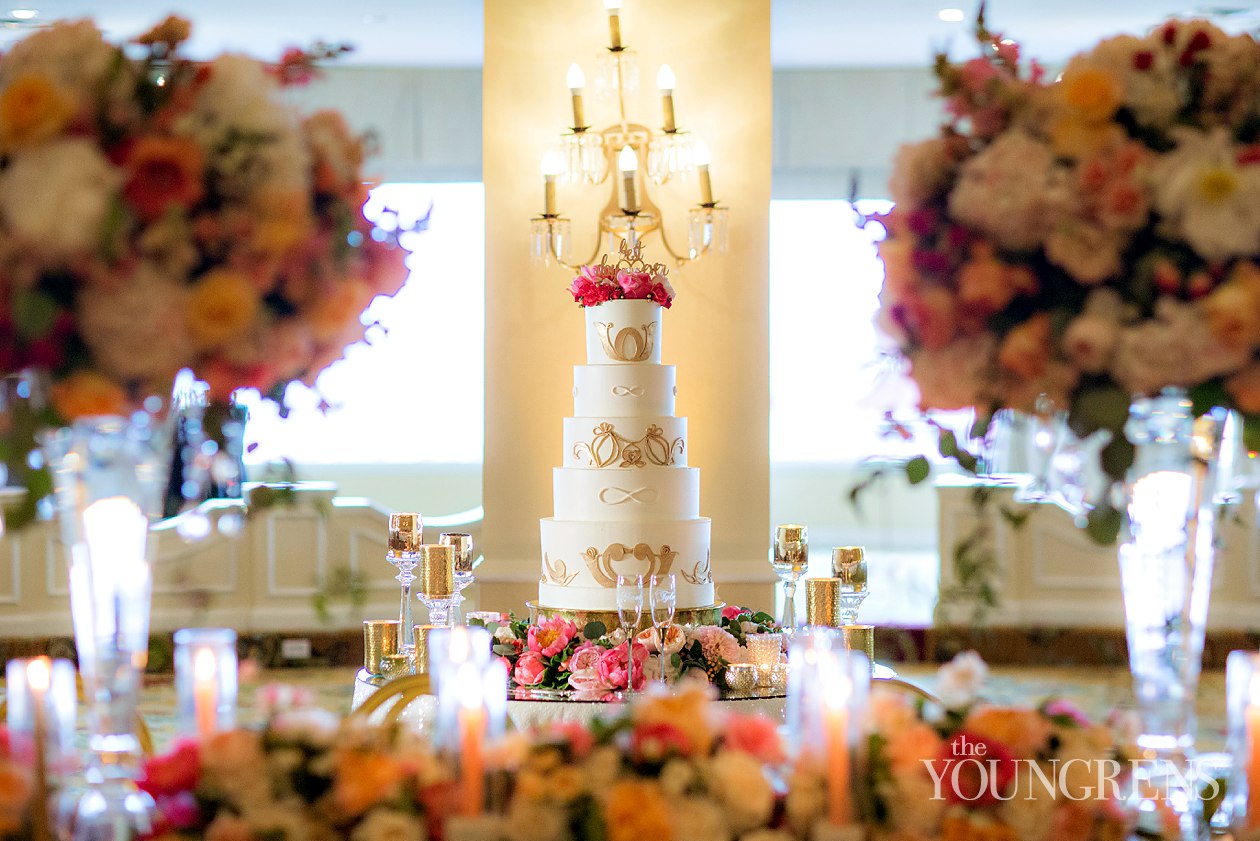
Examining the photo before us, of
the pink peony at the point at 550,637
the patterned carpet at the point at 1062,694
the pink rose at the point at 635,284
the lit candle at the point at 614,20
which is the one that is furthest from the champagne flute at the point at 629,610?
the lit candle at the point at 614,20

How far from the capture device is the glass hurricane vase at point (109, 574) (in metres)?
1.45

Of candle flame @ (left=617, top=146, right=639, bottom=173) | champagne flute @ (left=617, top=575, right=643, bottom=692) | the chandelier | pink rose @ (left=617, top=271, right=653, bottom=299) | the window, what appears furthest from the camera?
the window

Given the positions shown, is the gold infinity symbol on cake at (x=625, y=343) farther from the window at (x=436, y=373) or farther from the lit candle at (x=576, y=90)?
the window at (x=436, y=373)

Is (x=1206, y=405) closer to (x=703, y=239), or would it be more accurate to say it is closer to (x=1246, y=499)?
(x=1246, y=499)

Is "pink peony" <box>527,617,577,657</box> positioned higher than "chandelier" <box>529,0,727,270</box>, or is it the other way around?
"chandelier" <box>529,0,727,270</box>

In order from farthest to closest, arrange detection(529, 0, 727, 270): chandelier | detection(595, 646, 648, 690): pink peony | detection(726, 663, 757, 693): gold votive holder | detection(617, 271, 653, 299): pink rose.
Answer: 1. detection(529, 0, 727, 270): chandelier
2. detection(617, 271, 653, 299): pink rose
3. detection(726, 663, 757, 693): gold votive holder
4. detection(595, 646, 648, 690): pink peony

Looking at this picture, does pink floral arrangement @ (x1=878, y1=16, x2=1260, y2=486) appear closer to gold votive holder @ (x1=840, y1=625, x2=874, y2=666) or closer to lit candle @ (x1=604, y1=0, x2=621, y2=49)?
gold votive holder @ (x1=840, y1=625, x2=874, y2=666)

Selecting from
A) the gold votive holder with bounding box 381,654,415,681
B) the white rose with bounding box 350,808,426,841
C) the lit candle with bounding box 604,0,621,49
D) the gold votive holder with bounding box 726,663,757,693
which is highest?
the lit candle with bounding box 604,0,621,49

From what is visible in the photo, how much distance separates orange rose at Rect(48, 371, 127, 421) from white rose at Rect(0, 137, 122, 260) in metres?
0.14

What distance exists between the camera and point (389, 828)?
1.37 m

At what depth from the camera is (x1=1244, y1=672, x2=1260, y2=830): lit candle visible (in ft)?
4.75

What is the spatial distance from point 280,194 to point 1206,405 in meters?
1.10

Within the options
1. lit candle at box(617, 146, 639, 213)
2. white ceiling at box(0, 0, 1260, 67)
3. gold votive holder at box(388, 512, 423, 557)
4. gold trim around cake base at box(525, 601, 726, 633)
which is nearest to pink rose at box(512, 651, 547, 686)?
gold trim around cake base at box(525, 601, 726, 633)

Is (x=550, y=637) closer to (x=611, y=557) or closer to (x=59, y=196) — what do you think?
(x=611, y=557)
